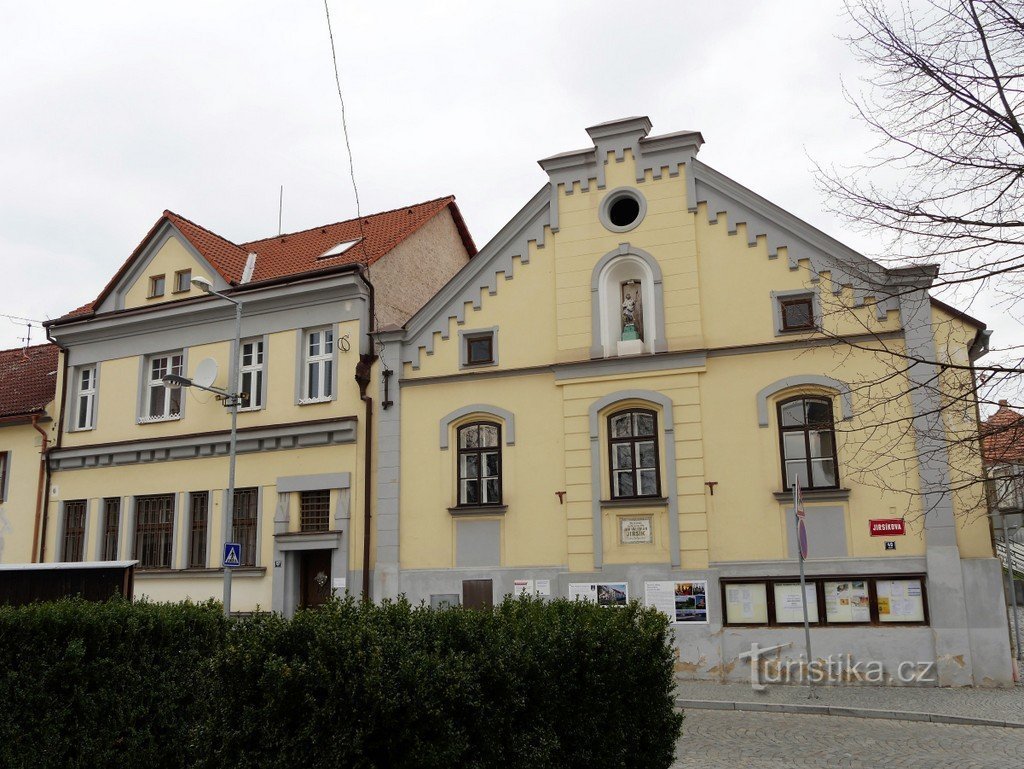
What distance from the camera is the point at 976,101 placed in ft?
28.3

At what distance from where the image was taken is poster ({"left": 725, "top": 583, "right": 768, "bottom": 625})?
17469 mm

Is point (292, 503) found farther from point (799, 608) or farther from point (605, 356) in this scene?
point (799, 608)

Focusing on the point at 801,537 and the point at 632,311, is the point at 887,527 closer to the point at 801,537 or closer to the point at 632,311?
the point at 801,537

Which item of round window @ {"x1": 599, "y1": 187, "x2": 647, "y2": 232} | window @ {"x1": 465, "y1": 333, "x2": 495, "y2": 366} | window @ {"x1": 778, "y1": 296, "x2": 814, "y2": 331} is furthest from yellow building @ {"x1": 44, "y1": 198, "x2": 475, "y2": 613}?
window @ {"x1": 778, "y1": 296, "x2": 814, "y2": 331}

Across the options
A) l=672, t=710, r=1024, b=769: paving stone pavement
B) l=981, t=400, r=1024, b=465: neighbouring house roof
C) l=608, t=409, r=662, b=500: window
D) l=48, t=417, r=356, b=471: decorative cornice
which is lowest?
l=672, t=710, r=1024, b=769: paving stone pavement

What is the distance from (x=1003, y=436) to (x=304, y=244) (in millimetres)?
20437

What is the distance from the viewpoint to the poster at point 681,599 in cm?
1781

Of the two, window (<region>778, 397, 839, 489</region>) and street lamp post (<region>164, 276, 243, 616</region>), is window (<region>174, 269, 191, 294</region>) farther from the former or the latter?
window (<region>778, 397, 839, 489</region>)

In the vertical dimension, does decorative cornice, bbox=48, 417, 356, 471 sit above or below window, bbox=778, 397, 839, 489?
above

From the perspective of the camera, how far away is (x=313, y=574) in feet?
71.1

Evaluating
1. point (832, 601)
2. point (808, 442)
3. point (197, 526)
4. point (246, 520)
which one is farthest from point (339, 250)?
point (832, 601)

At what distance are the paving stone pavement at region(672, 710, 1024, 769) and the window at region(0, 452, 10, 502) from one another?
20889 mm

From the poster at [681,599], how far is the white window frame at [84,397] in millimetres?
16201

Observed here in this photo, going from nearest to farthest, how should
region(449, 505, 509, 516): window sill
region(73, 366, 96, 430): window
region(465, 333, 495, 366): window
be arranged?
1. region(449, 505, 509, 516): window sill
2. region(465, 333, 495, 366): window
3. region(73, 366, 96, 430): window
